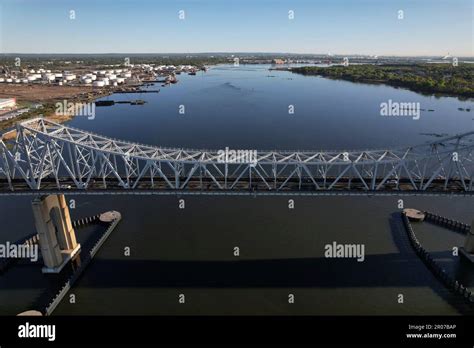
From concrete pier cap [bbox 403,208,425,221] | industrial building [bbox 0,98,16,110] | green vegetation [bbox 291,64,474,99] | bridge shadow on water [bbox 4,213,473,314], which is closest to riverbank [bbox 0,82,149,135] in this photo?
industrial building [bbox 0,98,16,110]

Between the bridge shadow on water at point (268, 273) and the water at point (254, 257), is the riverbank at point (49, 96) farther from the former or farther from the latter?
the bridge shadow on water at point (268, 273)

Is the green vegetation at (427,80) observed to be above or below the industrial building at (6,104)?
above

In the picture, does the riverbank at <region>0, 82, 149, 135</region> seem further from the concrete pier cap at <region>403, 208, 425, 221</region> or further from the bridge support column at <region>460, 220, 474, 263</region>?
the bridge support column at <region>460, 220, 474, 263</region>

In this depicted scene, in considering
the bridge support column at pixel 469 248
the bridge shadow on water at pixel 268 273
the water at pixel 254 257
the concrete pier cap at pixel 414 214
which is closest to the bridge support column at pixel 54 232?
the bridge shadow on water at pixel 268 273

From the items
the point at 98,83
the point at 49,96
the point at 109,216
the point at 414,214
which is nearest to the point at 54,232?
the point at 109,216

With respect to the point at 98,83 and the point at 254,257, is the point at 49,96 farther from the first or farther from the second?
the point at 254,257

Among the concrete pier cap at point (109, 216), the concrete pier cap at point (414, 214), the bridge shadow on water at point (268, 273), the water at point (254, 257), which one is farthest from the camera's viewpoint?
the concrete pier cap at point (109, 216)

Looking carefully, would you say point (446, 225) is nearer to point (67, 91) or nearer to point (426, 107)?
point (426, 107)
